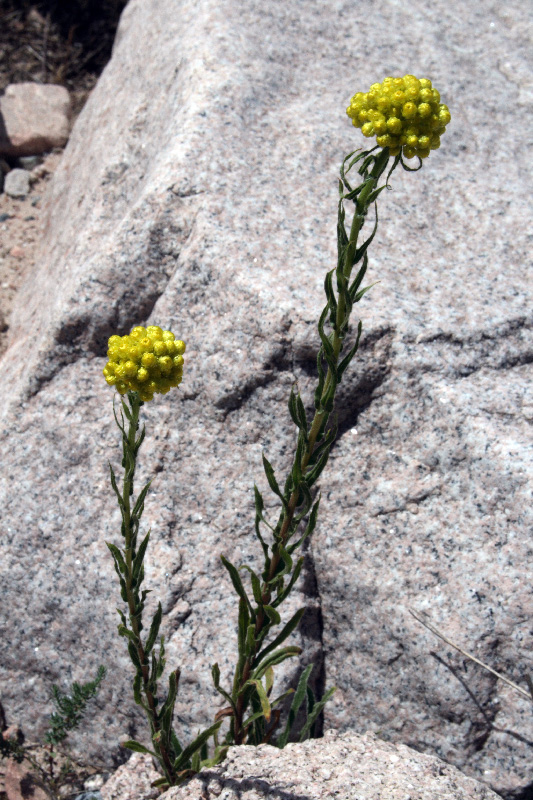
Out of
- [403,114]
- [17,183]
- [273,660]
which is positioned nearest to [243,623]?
[273,660]

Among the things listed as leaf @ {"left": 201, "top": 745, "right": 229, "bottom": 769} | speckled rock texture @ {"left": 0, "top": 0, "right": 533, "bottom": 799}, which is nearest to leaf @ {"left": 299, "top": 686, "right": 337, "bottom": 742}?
speckled rock texture @ {"left": 0, "top": 0, "right": 533, "bottom": 799}

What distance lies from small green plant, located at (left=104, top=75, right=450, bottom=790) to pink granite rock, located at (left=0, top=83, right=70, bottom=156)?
3.69 meters

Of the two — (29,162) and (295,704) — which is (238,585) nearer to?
(295,704)

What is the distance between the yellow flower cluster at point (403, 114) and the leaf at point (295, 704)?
176 centimetres

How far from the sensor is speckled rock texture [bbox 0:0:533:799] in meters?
2.48

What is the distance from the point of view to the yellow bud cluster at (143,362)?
1.64 meters

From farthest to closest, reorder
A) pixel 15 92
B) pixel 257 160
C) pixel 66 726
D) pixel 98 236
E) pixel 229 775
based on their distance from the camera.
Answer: pixel 15 92 < pixel 98 236 < pixel 257 160 < pixel 66 726 < pixel 229 775

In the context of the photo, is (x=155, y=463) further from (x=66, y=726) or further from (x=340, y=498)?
(x=66, y=726)

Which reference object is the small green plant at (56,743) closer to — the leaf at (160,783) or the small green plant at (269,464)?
the small green plant at (269,464)

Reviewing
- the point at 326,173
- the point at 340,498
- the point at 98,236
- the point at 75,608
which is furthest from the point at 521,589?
the point at 98,236

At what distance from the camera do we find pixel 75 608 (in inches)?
105

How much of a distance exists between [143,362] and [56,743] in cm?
175

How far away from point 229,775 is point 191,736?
396mm

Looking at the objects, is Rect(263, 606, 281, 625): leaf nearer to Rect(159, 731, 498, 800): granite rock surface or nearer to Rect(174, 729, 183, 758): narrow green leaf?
Rect(159, 731, 498, 800): granite rock surface
